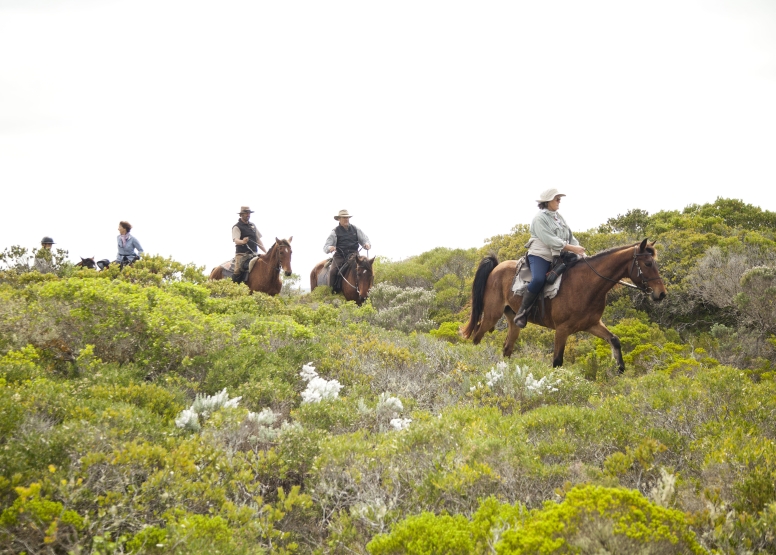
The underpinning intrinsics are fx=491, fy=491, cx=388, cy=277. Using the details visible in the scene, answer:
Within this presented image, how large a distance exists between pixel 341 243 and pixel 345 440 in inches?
449

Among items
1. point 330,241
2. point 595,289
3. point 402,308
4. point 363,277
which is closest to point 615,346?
point 595,289

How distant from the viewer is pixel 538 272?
345 inches

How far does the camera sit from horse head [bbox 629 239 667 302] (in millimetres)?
7914

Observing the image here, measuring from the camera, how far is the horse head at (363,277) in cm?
1468

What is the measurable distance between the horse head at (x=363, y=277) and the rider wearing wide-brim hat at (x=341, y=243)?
30.1 inches

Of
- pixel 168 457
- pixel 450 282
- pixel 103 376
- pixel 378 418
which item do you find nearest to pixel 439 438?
pixel 378 418

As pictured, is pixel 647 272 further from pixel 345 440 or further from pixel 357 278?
pixel 357 278

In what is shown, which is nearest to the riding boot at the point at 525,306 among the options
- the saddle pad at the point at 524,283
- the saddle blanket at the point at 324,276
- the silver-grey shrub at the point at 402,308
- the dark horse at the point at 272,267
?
the saddle pad at the point at 524,283

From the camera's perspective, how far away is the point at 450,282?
16.5 meters

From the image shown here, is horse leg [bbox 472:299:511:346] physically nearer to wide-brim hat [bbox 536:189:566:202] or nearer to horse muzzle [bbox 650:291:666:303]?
wide-brim hat [bbox 536:189:566:202]

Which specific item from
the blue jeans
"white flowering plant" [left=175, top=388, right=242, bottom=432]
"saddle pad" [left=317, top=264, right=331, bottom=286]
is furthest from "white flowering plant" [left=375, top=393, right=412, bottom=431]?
"saddle pad" [left=317, top=264, right=331, bottom=286]

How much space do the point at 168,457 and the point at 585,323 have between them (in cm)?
692

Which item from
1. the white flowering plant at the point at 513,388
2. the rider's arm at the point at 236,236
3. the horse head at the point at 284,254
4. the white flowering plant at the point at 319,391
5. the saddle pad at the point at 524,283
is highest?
the rider's arm at the point at 236,236

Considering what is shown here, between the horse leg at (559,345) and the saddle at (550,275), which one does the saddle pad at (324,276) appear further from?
the horse leg at (559,345)
